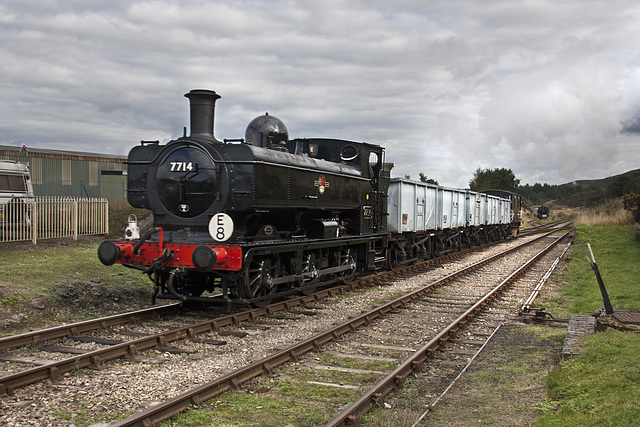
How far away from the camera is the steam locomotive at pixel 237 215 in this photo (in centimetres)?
801

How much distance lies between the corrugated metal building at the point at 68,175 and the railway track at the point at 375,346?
22.7m

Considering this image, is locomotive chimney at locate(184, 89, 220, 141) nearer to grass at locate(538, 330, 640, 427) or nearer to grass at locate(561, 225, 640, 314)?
grass at locate(538, 330, 640, 427)

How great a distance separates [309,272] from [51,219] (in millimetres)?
9252

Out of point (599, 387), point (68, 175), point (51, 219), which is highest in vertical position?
point (68, 175)

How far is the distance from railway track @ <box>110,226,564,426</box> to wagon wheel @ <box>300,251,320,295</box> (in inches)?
60.9

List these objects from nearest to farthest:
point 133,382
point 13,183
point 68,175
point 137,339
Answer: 1. point 133,382
2. point 137,339
3. point 13,183
4. point 68,175

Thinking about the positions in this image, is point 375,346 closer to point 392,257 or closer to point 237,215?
point 237,215

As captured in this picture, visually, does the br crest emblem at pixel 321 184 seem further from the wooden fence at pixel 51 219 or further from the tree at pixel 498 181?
the tree at pixel 498 181

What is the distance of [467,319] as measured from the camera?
8633 mm

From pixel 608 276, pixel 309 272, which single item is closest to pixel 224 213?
pixel 309 272

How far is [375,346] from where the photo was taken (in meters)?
7.02

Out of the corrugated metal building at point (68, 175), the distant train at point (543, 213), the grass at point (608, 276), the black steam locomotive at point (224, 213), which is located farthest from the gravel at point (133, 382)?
the distant train at point (543, 213)

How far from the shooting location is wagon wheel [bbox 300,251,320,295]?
9866mm

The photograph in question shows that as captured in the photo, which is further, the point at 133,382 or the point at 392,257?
the point at 392,257
